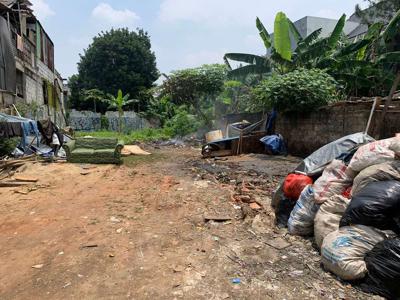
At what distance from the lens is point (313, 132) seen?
31.2 ft

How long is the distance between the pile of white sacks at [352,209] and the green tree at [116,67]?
2375 cm

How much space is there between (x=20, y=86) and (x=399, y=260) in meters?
13.0

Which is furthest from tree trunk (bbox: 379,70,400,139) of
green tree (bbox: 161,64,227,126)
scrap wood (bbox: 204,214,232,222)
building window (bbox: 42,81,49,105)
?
building window (bbox: 42,81,49,105)

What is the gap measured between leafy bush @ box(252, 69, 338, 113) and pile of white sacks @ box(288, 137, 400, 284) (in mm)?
6004

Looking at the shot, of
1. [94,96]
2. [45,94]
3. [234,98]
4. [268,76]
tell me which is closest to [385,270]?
[268,76]

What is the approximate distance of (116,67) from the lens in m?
27.0

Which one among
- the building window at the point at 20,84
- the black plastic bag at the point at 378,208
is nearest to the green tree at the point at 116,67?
the building window at the point at 20,84

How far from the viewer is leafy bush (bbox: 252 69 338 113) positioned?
30.3ft

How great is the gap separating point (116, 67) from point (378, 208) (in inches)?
1047

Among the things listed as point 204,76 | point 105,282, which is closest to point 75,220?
point 105,282

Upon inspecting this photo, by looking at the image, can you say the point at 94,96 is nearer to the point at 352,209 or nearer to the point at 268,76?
the point at 268,76

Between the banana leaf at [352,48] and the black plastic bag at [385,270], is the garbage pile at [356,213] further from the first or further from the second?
the banana leaf at [352,48]

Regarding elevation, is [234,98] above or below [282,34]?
below

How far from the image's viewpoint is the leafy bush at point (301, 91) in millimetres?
9227
